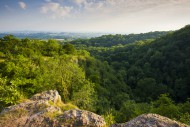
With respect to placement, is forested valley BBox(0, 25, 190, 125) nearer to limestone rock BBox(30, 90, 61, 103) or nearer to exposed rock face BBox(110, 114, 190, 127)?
limestone rock BBox(30, 90, 61, 103)

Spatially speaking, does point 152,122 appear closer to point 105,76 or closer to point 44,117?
point 44,117

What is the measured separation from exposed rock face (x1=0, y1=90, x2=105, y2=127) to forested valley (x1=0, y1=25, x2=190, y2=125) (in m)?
4.15

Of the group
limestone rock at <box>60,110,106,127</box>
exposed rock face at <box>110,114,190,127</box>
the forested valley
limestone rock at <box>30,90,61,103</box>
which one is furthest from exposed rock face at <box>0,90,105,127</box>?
the forested valley

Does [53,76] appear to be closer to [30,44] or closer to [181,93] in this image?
[30,44]

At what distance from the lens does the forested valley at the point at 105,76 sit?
2659cm

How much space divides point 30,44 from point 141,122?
52.1m

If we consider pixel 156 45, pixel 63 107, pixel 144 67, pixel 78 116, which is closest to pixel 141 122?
pixel 78 116

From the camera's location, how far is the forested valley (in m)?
26.6

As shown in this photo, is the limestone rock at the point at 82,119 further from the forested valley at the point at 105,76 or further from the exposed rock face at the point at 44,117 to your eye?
the forested valley at the point at 105,76

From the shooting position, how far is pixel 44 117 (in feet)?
46.0

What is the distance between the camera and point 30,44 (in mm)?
56250

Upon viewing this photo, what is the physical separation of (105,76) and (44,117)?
52.3m

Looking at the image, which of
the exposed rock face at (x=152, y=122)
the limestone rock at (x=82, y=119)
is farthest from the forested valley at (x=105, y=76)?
the exposed rock face at (x=152, y=122)

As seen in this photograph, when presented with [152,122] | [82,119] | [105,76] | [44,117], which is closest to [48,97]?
[44,117]
